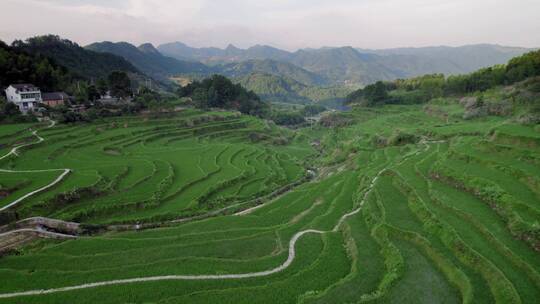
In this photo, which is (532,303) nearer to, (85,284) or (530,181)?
(530,181)

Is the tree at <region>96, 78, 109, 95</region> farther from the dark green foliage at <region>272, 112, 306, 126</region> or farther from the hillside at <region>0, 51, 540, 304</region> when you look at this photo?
the dark green foliage at <region>272, 112, 306, 126</region>

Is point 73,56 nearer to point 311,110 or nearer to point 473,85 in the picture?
point 311,110

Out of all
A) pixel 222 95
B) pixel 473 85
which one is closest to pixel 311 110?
pixel 222 95

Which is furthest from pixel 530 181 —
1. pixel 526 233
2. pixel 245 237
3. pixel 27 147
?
pixel 27 147

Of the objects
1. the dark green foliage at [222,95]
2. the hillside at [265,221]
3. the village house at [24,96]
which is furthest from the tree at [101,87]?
the dark green foliage at [222,95]

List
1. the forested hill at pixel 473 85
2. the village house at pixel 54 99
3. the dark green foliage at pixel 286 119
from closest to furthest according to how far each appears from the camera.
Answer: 1. the forested hill at pixel 473 85
2. the village house at pixel 54 99
3. the dark green foliage at pixel 286 119

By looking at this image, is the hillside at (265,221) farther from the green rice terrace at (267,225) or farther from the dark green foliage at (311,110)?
the dark green foliage at (311,110)
